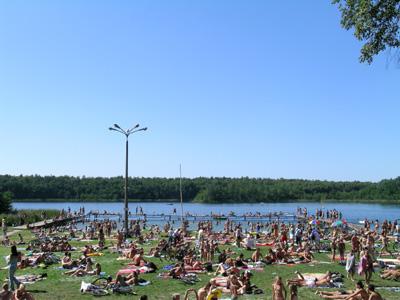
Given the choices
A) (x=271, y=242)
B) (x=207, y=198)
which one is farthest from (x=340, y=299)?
(x=207, y=198)

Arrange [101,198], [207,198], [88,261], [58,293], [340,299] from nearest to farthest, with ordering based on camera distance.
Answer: [340,299], [58,293], [88,261], [207,198], [101,198]

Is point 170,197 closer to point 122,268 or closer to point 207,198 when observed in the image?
point 207,198

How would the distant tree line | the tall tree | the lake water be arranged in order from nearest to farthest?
the tall tree, the lake water, the distant tree line

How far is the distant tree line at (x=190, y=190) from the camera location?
15525 centimetres

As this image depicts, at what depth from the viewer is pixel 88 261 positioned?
1959 cm

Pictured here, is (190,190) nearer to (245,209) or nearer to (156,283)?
(245,209)

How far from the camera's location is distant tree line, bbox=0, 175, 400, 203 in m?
155

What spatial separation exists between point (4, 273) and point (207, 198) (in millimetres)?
Result: 131686

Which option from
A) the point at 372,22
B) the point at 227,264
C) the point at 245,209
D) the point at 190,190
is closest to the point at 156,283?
the point at 227,264

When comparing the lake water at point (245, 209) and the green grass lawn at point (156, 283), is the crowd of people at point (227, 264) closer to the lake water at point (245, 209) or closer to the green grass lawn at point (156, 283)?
the green grass lawn at point (156, 283)

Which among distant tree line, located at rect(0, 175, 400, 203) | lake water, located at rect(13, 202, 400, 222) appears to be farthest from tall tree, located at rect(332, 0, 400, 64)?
distant tree line, located at rect(0, 175, 400, 203)

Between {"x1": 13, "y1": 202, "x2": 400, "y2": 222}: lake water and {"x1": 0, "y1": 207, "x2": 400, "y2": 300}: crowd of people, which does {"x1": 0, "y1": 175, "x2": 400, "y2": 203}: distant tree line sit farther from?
{"x1": 0, "y1": 207, "x2": 400, "y2": 300}: crowd of people

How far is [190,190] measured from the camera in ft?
553

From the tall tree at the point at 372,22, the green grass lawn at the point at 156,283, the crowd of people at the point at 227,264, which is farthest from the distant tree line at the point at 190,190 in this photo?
the tall tree at the point at 372,22
